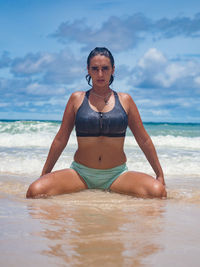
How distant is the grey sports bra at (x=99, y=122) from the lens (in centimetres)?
400

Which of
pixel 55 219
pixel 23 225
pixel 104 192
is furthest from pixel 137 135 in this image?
pixel 23 225

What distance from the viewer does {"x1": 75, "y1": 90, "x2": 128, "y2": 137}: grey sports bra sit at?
3998mm

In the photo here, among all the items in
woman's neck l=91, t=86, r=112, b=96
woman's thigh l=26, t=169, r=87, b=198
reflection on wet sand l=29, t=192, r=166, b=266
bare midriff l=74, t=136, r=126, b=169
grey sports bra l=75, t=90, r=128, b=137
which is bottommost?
reflection on wet sand l=29, t=192, r=166, b=266

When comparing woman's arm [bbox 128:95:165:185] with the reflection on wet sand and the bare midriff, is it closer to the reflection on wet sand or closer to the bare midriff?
the bare midriff

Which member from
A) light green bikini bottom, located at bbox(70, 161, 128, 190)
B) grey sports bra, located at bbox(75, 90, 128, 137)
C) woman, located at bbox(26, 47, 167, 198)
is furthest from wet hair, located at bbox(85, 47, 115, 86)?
light green bikini bottom, located at bbox(70, 161, 128, 190)

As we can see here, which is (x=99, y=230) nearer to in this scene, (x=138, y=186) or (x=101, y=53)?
(x=138, y=186)

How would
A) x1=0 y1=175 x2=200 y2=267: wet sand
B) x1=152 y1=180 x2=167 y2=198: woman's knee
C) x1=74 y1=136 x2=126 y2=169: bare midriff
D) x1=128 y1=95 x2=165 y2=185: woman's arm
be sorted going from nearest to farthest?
x1=0 y1=175 x2=200 y2=267: wet sand
x1=152 y1=180 x2=167 y2=198: woman's knee
x1=74 y1=136 x2=126 y2=169: bare midriff
x1=128 y1=95 x2=165 y2=185: woman's arm

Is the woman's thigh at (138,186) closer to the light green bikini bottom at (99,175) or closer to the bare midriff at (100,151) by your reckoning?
the light green bikini bottom at (99,175)

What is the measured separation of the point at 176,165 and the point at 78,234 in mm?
6046

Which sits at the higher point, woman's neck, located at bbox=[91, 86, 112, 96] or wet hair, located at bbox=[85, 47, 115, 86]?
Answer: wet hair, located at bbox=[85, 47, 115, 86]

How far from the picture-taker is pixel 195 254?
6.84 ft

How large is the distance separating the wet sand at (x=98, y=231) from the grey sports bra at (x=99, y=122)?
2.27 feet

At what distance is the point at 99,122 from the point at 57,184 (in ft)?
2.74

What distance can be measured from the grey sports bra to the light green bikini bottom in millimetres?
386
